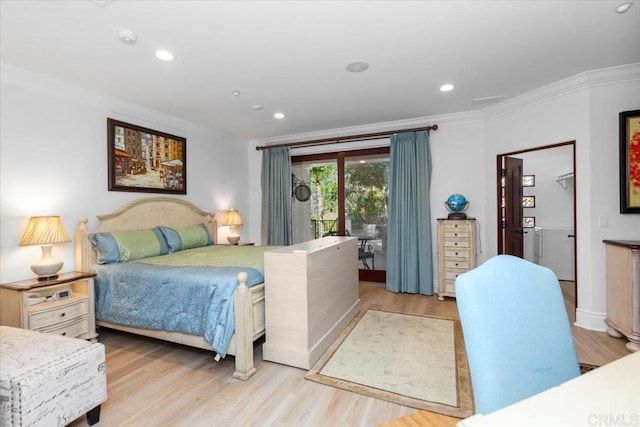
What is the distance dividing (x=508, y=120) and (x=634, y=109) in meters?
1.14

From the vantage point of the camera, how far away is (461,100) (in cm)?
371

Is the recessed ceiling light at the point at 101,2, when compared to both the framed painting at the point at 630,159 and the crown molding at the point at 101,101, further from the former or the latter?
the framed painting at the point at 630,159

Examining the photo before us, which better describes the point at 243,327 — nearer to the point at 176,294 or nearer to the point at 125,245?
the point at 176,294

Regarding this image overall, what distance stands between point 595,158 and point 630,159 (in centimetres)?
25

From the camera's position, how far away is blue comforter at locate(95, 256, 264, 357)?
2.26m

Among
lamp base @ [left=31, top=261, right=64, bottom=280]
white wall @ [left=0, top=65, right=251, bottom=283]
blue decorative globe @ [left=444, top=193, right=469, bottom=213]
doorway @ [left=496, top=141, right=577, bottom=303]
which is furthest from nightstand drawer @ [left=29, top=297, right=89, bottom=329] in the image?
doorway @ [left=496, top=141, right=577, bottom=303]

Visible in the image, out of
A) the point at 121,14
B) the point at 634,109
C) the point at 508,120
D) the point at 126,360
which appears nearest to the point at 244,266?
the point at 126,360

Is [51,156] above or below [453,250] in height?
above

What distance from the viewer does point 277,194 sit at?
5.31m

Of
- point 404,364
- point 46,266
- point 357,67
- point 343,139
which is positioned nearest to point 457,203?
point 343,139

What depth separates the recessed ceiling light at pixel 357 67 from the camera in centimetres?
271

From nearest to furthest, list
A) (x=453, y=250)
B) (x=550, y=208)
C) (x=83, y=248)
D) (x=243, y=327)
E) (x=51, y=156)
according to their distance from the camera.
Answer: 1. (x=243, y=327)
2. (x=51, y=156)
3. (x=83, y=248)
4. (x=453, y=250)
5. (x=550, y=208)

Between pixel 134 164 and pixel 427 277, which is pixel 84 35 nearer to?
pixel 134 164

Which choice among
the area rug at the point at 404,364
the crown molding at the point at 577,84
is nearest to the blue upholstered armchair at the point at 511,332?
the area rug at the point at 404,364
